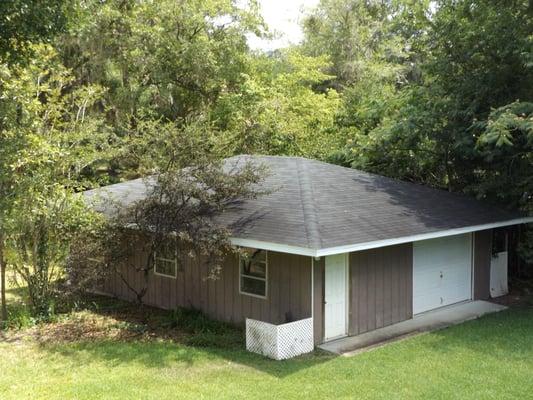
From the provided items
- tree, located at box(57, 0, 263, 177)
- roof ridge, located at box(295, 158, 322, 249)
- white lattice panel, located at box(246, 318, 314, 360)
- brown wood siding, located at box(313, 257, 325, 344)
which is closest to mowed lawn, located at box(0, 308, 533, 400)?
white lattice panel, located at box(246, 318, 314, 360)

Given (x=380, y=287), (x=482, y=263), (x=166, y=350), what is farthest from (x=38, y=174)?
(x=482, y=263)

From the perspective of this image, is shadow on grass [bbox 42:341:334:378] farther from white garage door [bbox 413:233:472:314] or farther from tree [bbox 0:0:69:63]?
tree [bbox 0:0:69:63]

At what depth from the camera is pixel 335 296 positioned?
36.6 feet

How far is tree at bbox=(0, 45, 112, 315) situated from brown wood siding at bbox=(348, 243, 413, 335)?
18.5 feet

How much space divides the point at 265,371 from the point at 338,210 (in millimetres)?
3874

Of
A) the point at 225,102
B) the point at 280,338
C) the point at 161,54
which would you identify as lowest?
the point at 280,338

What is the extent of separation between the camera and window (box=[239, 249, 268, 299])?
11594mm

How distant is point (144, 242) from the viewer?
12.7m

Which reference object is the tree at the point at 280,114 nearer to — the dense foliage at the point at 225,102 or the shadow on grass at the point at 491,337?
the dense foliage at the point at 225,102

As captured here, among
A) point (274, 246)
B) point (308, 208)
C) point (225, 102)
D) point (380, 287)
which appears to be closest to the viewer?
point (274, 246)

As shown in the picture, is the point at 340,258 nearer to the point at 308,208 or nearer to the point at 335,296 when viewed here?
the point at 335,296

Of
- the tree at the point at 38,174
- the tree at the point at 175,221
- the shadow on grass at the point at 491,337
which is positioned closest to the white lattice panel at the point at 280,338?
the tree at the point at 175,221

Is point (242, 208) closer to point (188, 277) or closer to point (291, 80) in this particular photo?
point (188, 277)

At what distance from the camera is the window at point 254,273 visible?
38.0 ft
